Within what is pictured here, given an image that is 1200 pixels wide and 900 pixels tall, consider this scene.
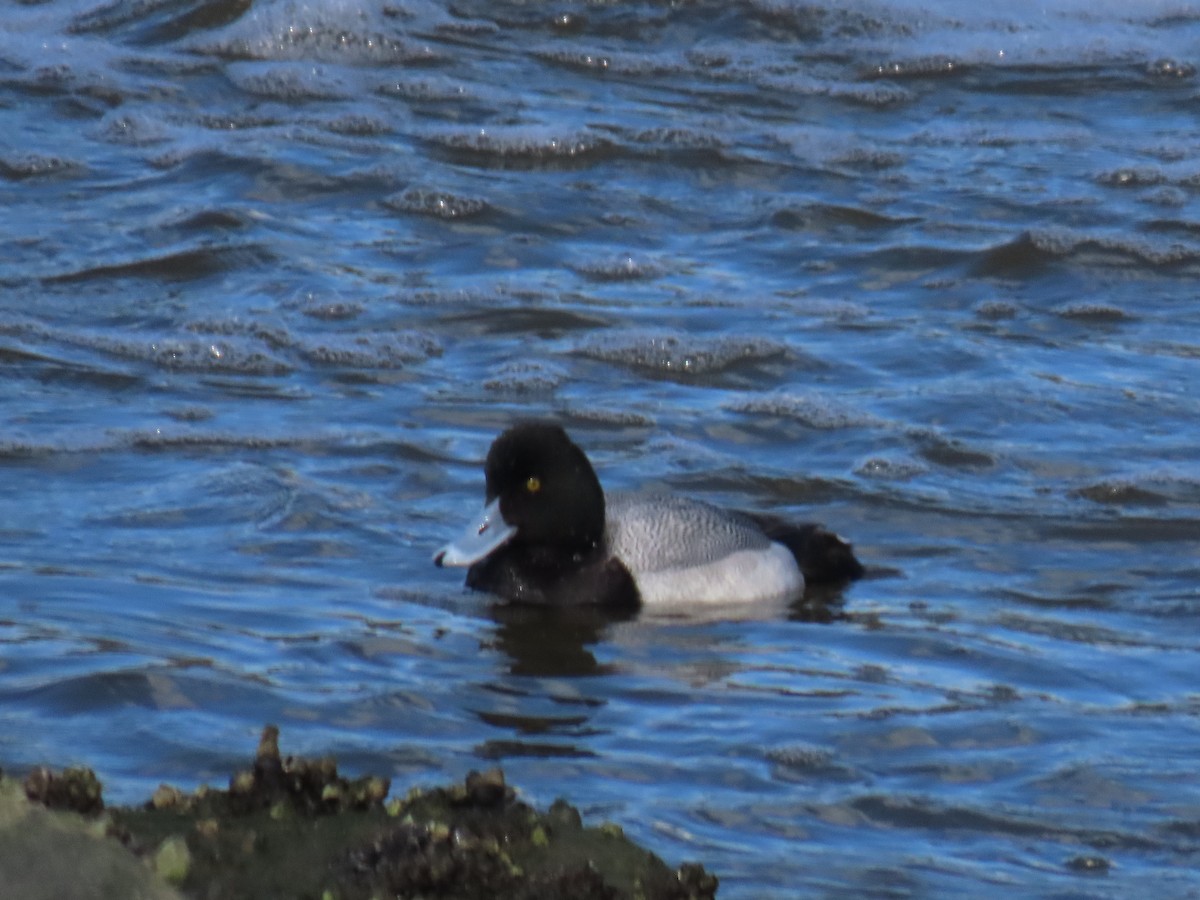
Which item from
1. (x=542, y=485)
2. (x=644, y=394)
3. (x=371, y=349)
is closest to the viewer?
(x=542, y=485)

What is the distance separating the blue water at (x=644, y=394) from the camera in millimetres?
5453

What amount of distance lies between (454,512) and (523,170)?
528cm

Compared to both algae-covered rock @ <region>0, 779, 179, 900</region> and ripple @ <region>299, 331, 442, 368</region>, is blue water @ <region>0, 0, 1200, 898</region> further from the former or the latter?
algae-covered rock @ <region>0, 779, 179, 900</region>

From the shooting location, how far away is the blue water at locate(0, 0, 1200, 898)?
17.9ft

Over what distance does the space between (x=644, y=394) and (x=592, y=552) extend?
7.05 feet

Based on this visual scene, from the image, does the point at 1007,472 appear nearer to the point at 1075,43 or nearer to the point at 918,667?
the point at 918,667

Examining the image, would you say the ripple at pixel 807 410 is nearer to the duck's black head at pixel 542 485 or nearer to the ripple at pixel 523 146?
the duck's black head at pixel 542 485

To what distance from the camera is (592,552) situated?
7660 mm

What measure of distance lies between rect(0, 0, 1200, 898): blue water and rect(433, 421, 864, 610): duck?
0.65 feet

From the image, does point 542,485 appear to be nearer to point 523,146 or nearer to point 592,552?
point 592,552

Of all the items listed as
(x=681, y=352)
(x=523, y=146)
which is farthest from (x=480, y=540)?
(x=523, y=146)

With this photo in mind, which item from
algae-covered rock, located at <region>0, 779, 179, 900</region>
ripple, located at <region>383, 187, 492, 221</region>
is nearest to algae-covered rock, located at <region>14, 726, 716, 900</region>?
algae-covered rock, located at <region>0, 779, 179, 900</region>

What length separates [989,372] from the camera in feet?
33.0

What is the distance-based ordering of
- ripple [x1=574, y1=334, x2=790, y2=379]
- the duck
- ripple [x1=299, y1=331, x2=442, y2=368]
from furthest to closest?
ripple [x1=574, y1=334, x2=790, y2=379] → ripple [x1=299, y1=331, x2=442, y2=368] → the duck
